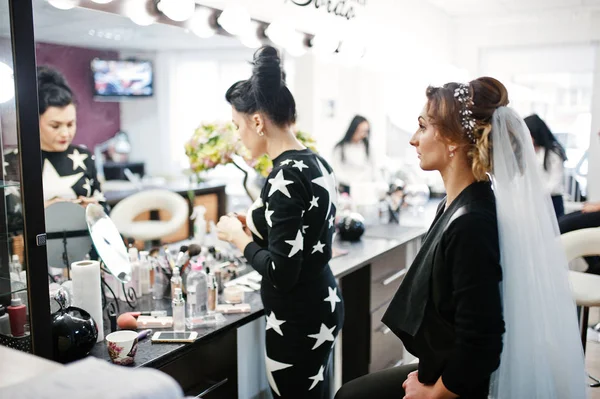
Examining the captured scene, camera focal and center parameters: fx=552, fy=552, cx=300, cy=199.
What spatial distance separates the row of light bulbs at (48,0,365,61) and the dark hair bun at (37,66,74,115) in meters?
0.30

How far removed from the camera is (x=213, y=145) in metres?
2.65

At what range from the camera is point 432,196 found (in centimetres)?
570

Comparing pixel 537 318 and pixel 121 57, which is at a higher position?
pixel 121 57

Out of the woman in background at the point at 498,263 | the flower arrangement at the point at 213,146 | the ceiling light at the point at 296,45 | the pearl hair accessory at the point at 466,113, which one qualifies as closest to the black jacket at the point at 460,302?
the woman in background at the point at 498,263

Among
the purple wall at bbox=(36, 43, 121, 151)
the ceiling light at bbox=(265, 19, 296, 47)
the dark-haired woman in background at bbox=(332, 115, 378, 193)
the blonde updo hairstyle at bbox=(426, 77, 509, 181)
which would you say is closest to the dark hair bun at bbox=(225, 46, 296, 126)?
the blonde updo hairstyle at bbox=(426, 77, 509, 181)

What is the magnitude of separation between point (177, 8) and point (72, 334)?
5.29 feet

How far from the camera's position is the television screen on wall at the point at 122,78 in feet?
24.3

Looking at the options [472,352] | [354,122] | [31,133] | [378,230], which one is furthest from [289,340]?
[354,122]

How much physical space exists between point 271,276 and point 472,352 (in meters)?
0.66

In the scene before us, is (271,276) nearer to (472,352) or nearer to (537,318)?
(472,352)

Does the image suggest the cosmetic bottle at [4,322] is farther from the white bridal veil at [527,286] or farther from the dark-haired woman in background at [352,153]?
the dark-haired woman in background at [352,153]

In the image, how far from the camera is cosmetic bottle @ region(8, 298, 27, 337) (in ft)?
4.67

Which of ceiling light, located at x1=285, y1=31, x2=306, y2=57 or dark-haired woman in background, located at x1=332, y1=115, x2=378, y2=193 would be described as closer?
ceiling light, located at x1=285, y1=31, x2=306, y2=57

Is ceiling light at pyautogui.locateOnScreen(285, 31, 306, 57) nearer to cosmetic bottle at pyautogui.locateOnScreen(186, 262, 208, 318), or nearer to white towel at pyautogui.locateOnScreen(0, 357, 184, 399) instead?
cosmetic bottle at pyautogui.locateOnScreen(186, 262, 208, 318)
